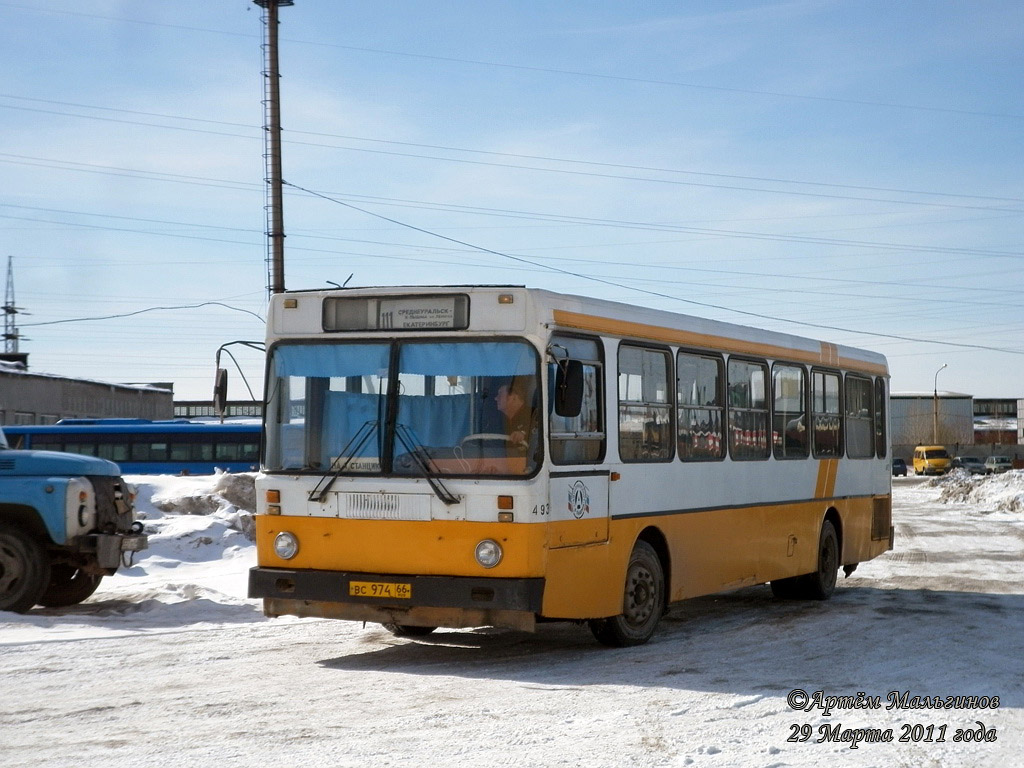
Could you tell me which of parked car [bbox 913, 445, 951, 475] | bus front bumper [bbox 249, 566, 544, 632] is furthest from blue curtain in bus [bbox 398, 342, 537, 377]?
parked car [bbox 913, 445, 951, 475]

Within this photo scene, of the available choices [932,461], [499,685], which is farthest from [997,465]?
[499,685]

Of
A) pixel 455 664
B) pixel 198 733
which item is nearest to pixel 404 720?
pixel 198 733

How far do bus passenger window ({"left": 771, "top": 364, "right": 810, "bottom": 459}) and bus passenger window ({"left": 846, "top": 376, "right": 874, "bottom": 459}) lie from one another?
1683 mm

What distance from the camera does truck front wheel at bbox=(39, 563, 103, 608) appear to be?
14922mm

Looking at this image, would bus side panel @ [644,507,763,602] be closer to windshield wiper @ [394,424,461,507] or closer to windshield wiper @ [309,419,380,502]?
windshield wiper @ [394,424,461,507]

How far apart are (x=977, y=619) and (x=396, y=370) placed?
259 inches

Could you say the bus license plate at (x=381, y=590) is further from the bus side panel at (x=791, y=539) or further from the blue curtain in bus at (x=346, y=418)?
the bus side panel at (x=791, y=539)

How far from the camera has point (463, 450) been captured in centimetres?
1044

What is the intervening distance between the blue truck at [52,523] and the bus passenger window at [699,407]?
5918mm

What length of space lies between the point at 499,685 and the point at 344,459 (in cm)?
232

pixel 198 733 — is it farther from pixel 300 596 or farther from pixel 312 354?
pixel 312 354

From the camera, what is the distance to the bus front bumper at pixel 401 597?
10180 millimetres

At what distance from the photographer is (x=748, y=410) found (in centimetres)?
1402

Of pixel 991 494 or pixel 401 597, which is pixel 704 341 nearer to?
pixel 401 597
